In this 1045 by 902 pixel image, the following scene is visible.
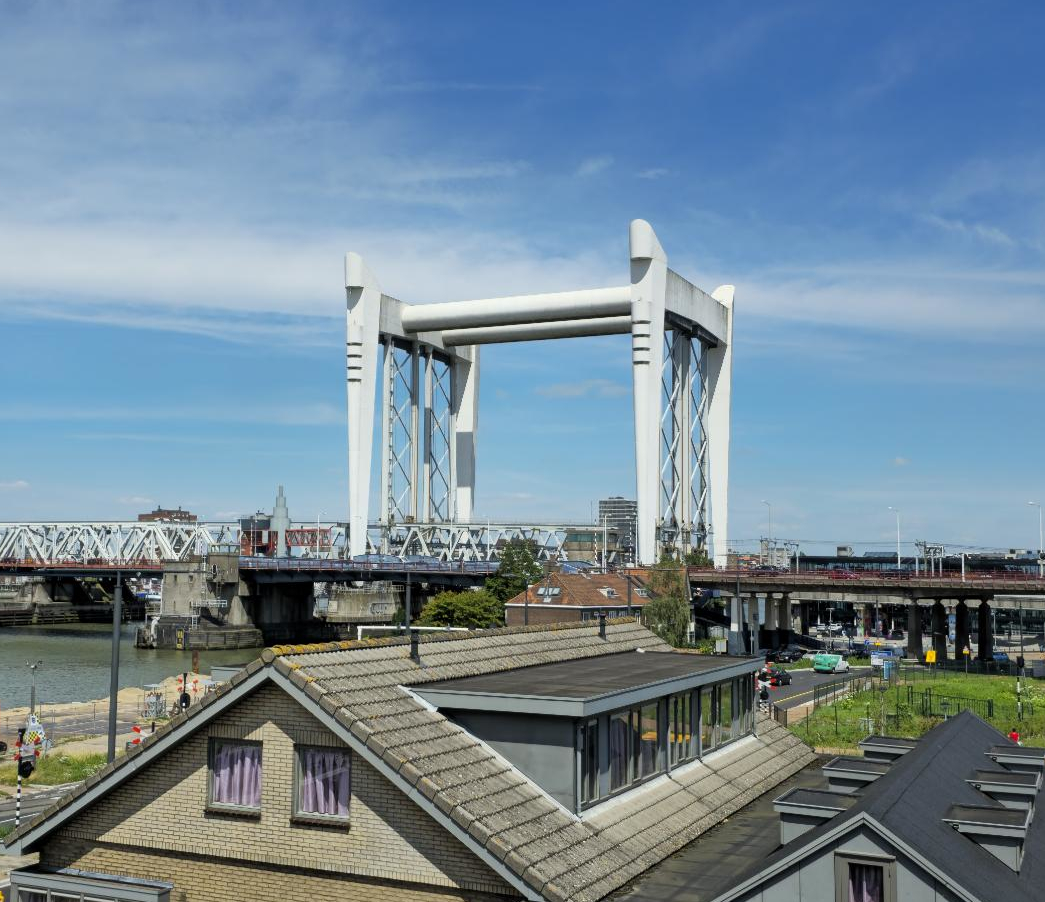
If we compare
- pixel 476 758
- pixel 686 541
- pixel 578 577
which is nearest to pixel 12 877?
pixel 476 758

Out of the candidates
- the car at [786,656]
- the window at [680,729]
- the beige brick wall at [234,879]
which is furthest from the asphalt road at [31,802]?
the car at [786,656]

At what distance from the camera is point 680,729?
20062mm

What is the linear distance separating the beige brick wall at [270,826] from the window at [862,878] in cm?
391

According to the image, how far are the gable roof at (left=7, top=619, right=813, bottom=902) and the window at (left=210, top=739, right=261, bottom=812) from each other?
1.70 feet

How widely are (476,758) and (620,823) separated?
2.30 m

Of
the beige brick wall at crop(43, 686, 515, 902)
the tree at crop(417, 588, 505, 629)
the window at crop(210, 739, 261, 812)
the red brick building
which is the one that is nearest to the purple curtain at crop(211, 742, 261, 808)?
the window at crop(210, 739, 261, 812)

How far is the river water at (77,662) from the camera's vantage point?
83812 millimetres

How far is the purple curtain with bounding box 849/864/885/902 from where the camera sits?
12.3 metres

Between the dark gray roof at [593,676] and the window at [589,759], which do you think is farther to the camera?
the dark gray roof at [593,676]

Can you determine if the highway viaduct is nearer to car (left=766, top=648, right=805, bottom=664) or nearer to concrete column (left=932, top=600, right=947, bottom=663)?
concrete column (left=932, top=600, right=947, bottom=663)

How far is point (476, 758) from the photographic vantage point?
52.1ft

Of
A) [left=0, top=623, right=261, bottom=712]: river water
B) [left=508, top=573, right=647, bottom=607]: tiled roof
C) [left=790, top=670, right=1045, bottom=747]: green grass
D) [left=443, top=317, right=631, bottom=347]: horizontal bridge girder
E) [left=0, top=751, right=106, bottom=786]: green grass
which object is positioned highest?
[left=443, top=317, right=631, bottom=347]: horizontal bridge girder

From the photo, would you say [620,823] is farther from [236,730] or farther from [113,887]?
[113,887]

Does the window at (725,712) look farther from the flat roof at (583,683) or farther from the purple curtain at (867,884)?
the purple curtain at (867,884)
